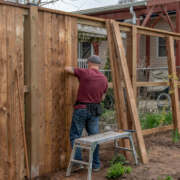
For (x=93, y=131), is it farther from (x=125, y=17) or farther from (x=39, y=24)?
(x=125, y=17)

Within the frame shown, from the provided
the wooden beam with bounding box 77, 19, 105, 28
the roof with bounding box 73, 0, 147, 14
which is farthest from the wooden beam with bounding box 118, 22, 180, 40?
the roof with bounding box 73, 0, 147, 14

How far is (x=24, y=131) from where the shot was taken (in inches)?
168

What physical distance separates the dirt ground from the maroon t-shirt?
1034mm

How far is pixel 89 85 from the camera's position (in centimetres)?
464

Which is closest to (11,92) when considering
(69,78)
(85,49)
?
(69,78)

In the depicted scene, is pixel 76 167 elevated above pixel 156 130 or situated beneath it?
situated beneath

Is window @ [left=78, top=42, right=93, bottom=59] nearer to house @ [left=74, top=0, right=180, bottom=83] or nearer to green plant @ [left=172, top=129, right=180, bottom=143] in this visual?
house @ [left=74, top=0, right=180, bottom=83]

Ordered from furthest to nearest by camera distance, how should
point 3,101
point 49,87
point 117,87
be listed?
point 117,87 < point 49,87 < point 3,101

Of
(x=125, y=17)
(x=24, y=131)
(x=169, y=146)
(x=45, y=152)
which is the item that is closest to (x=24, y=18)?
(x=24, y=131)

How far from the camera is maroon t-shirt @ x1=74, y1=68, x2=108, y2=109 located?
15.1 ft

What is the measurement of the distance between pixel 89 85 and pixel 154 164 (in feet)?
5.87

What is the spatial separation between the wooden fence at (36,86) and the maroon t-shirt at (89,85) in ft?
0.95

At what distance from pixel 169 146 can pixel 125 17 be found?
10.5m

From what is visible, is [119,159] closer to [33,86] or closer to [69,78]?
[69,78]
